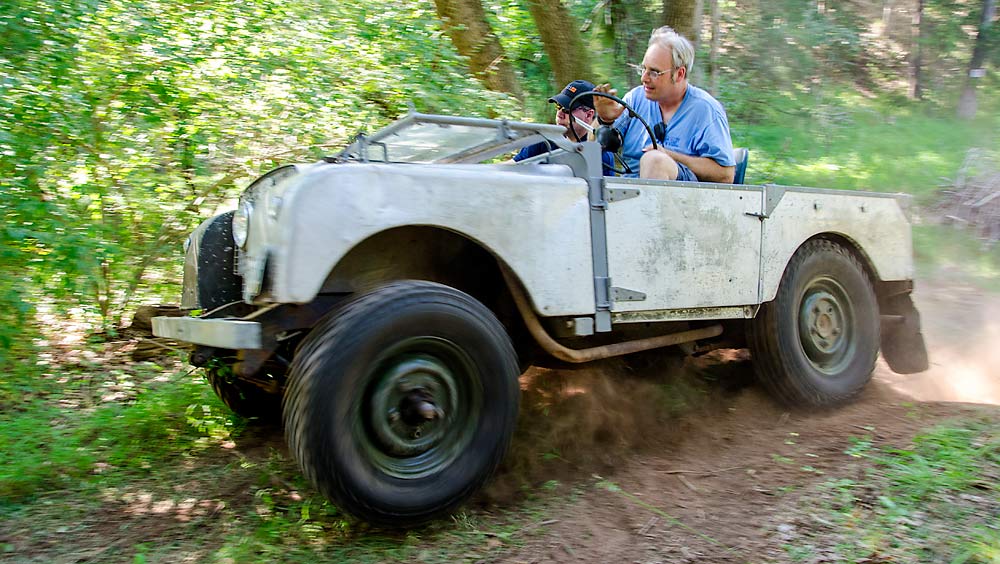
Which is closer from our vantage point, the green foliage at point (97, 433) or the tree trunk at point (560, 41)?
the green foliage at point (97, 433)

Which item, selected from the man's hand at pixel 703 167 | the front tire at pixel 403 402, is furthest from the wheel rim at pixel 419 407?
the man's hand at pixel 703 167

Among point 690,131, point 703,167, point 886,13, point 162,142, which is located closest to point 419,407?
point 703,167

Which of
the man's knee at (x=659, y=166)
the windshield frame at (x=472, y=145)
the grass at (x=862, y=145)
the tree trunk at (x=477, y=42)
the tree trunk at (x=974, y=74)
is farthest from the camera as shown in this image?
the tree trunk at (x=974, y=74)

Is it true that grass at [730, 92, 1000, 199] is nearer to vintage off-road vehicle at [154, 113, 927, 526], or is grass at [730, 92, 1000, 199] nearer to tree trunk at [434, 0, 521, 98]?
tree trunk at [434, 0, 521, 98]

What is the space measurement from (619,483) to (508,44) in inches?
228

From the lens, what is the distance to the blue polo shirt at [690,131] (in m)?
4.17

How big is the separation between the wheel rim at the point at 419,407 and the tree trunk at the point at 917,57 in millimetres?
18926

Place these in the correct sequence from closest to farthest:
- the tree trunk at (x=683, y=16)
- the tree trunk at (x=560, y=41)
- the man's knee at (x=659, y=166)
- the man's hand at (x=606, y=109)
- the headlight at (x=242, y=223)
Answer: the headlight at (x=242, y=223) < the man's knee at (x=659, y=166) < the man's hand at (x=606, y=109) < the tree trunk at (x=683, y=16) < the tree trunk at (x=560, y=41)

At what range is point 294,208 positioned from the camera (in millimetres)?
2758

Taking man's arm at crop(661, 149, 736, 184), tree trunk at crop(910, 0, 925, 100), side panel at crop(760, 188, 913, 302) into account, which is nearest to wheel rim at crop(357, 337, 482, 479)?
man's arm at crop(661, 149, 736, 184)

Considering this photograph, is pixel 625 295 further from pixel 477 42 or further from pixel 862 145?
pixel 862 145

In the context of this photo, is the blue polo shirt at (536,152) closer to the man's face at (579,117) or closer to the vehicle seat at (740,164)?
the man's face at (579,117)

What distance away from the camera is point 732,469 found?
143 inches

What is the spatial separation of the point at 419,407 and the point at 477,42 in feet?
16.9
